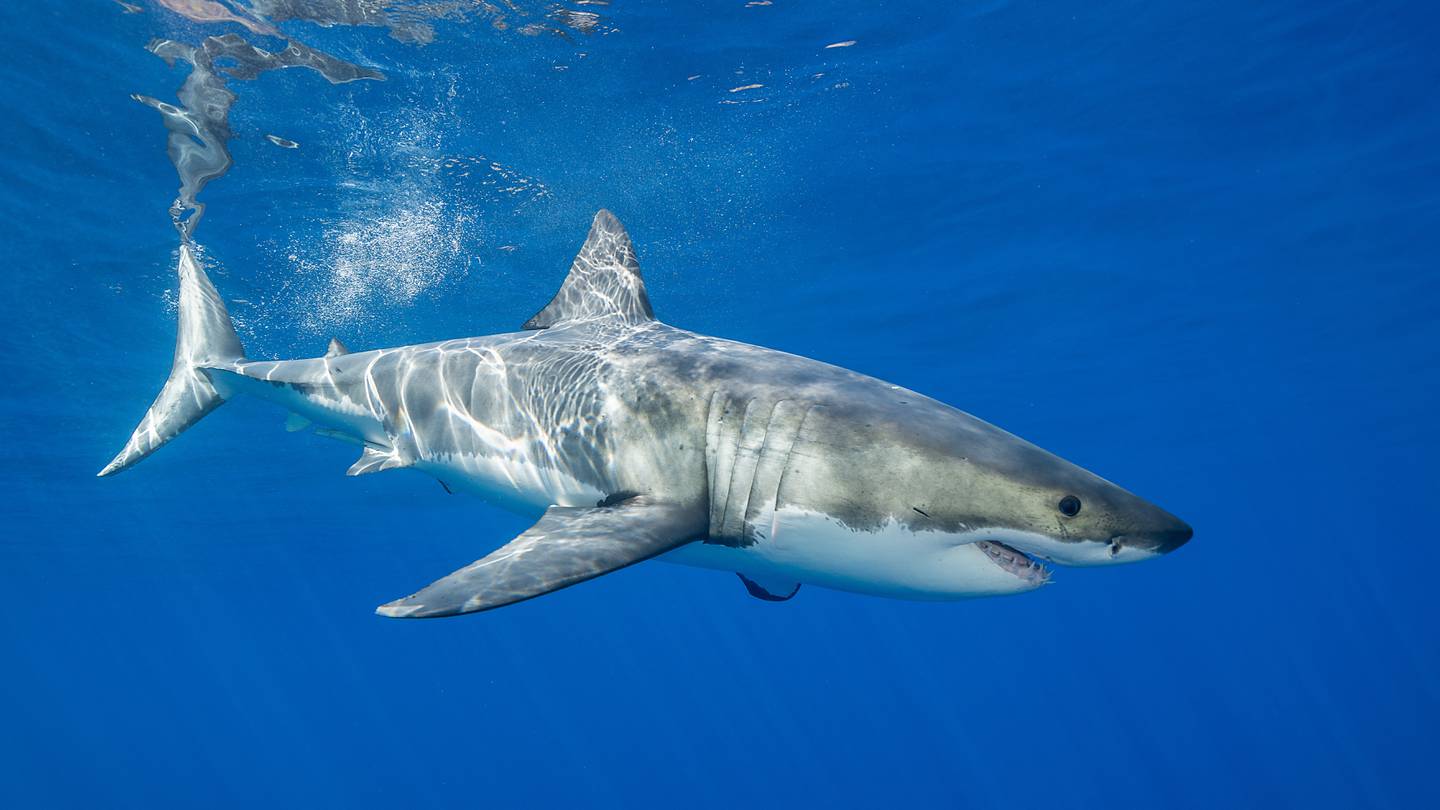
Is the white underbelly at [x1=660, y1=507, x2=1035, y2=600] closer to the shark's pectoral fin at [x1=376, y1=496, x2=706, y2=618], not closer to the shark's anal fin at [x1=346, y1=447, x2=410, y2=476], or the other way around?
the shark's pectoral fin at [x1=376, y1=496, x2=706, y2=618]

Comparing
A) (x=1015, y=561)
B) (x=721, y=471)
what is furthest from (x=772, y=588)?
(x=1015, y=561)

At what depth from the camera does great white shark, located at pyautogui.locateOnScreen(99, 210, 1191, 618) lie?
317 centimetres

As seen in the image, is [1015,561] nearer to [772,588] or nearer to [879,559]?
[879,559]

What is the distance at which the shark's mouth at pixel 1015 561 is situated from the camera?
10.9ft

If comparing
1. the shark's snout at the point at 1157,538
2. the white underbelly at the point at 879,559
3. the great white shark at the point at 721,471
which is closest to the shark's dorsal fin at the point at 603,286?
the great white shark at the point at 721,471

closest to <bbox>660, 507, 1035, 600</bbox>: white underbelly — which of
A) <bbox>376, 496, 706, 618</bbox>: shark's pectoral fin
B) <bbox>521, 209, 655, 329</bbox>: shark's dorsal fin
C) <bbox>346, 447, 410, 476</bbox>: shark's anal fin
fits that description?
<bbox>376, 496, 706, 618</bbox>: shark's pectoral fin

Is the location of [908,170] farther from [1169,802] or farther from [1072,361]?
Result: [1169,802]

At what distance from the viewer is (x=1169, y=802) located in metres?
52.2

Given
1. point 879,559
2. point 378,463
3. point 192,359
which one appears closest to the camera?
point 879,559

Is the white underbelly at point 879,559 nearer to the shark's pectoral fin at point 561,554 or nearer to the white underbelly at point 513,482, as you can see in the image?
the shark's pectoral fin at point 561,554

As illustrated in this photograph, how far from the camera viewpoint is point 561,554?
330 centimetres

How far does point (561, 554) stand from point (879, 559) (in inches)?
55.4

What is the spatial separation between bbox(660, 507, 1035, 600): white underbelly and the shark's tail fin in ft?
19.4

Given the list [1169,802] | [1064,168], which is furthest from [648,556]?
[1169,802]
